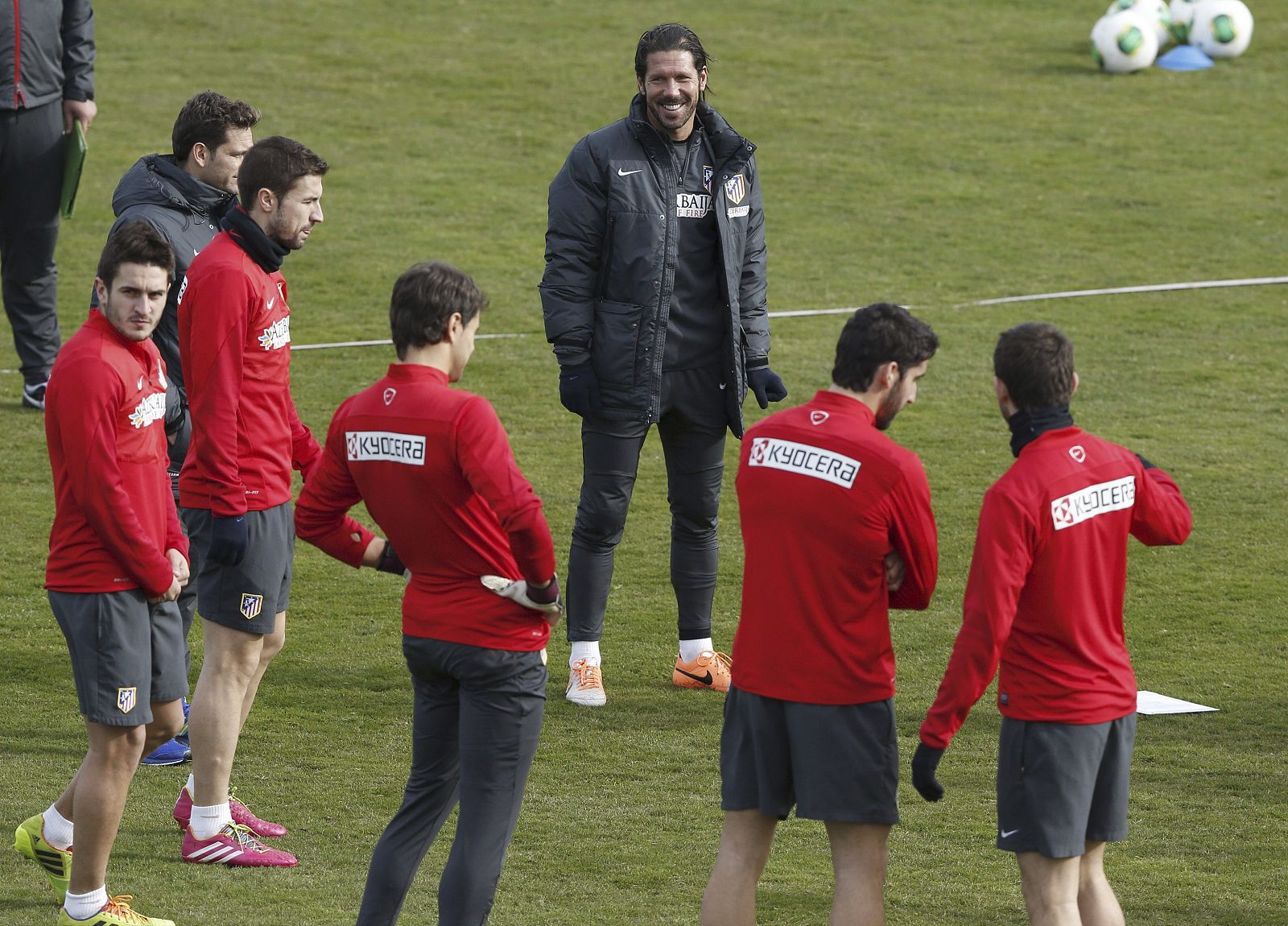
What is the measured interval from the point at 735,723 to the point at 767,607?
12.7 inches

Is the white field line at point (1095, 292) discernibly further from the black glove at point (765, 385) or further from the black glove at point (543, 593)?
the black glove at point (543, 593)

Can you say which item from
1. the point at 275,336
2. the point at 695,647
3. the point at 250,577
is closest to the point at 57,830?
the point at 250,577

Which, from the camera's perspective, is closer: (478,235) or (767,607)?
(767,607)

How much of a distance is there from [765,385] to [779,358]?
492cm

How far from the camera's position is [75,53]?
31.9 ft

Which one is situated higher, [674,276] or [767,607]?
[674,276]

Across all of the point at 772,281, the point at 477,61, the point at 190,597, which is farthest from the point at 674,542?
the point at 477,61

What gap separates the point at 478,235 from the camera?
14.1 meters

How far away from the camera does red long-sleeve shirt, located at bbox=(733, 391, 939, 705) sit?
4.05 metres

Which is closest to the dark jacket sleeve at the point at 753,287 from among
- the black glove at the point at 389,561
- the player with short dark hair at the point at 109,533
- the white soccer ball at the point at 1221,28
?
the black glove at the point at 389,561

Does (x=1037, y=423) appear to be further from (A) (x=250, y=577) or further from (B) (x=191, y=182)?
(B) (x=191, y=182)

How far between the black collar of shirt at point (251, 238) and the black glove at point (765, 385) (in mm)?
2064

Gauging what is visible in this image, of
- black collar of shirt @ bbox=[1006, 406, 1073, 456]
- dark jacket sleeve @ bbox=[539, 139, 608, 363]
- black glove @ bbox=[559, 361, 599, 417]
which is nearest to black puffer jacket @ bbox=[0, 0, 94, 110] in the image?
dark jacket sleeve @ bbox=[539, 139, 608, 363]

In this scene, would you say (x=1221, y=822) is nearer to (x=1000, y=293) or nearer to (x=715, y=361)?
(x=715, y=361)
